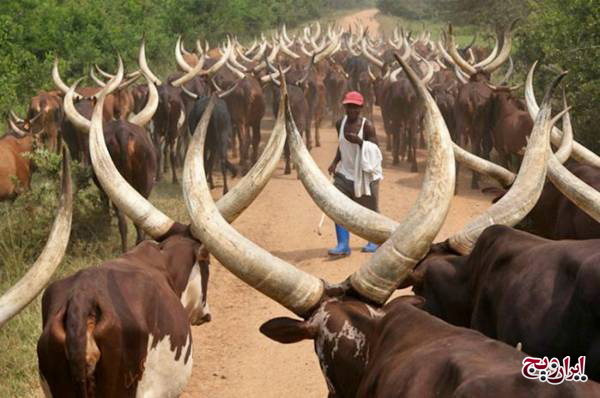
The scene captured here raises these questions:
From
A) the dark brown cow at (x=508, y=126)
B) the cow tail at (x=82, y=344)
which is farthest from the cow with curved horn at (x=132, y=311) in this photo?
the dark brown cow at (x=508, y=126)

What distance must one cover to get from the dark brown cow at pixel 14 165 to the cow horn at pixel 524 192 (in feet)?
20.3

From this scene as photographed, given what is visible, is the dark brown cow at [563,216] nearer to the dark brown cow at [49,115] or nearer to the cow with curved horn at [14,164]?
the cow with curved horn at [14,164]

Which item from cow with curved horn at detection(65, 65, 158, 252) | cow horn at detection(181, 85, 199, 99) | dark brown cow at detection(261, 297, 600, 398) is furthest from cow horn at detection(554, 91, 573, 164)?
cow horn at detection(181, 85, 199, 99)

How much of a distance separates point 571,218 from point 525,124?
6.35 metres

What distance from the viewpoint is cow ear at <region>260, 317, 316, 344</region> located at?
3.73 metres

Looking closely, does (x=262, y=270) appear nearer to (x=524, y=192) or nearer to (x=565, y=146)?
(x=524, y=192)

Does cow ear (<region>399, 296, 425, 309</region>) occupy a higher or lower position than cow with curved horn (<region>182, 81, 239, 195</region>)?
higher

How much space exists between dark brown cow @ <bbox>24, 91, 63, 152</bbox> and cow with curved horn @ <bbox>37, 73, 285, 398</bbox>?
801 cm

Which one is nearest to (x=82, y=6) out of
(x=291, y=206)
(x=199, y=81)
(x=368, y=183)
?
(x=199, y=81)

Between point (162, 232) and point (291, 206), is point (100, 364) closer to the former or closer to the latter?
point (162, 232)

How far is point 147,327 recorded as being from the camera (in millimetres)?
4367

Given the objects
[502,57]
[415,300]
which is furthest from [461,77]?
[415,300]

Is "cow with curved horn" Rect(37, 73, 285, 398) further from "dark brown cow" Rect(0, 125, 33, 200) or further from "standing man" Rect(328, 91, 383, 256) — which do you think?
"dark brown cow" Rect(0, 125, 33, 200)

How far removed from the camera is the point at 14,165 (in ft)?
32.1
